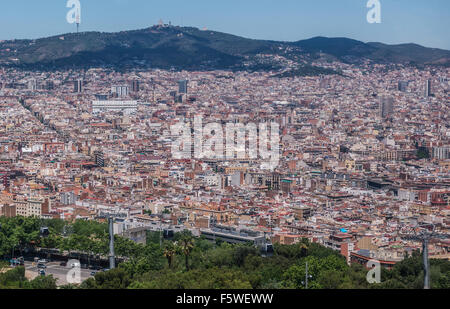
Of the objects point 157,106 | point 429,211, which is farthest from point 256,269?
point 157,106

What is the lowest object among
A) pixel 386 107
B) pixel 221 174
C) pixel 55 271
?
pixel 55 271

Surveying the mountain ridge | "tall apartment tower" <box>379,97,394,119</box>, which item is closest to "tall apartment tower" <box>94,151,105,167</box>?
"tall apartment tower" <box>379,97,394,119</box>

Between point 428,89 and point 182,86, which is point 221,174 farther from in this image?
point 428,89

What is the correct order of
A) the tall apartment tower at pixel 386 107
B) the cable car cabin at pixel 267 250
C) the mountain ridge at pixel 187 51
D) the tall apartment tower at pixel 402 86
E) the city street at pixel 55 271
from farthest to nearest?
the mountain ridge at pixel 187 51 < the tall apartment tower at pixel 402 86 < the tall apartment tower at pixel 386 107 < the city street at pixel 55 271 < the cable car cabin at pixel 267 250

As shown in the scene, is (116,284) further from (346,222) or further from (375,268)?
(346,222)

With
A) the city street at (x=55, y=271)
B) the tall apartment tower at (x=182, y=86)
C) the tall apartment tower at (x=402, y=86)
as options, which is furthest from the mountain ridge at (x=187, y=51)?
the city street at (x=55, y=271)

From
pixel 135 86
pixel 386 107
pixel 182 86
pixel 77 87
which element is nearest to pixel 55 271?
pixel 386 107

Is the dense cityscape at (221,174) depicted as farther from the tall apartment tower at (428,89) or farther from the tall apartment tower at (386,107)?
the tall apartment tower at (428,89)

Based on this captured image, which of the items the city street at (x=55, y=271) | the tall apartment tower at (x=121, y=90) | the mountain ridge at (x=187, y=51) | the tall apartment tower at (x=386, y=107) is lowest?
the city street at (x=55, y=271)

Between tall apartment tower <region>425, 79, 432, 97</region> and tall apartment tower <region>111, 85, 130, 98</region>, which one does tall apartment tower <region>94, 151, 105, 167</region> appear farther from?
tall apartment tower <region>425, 79, 432, 97</region>
